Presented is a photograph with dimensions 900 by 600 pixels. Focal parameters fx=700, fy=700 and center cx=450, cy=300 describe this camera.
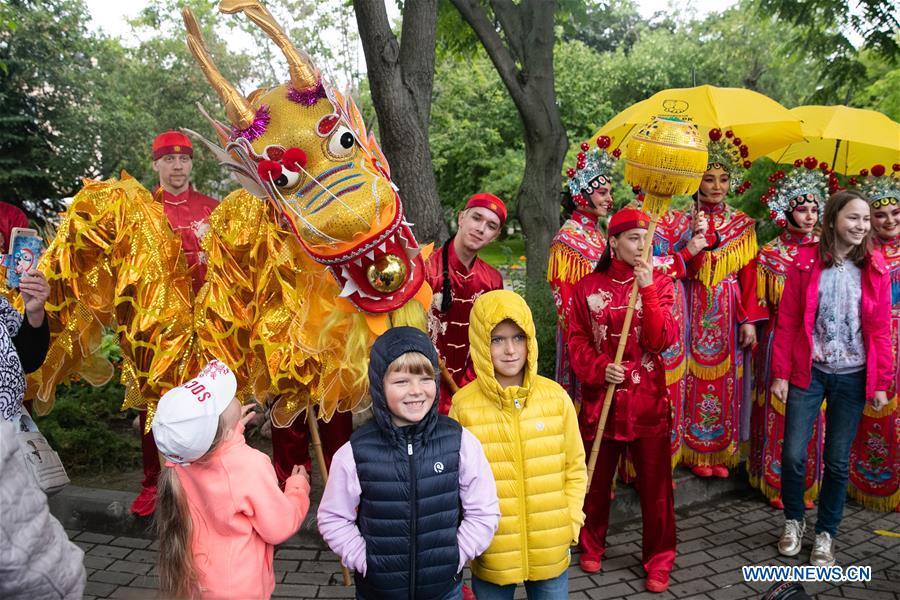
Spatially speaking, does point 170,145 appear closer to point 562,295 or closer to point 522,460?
point 562,295

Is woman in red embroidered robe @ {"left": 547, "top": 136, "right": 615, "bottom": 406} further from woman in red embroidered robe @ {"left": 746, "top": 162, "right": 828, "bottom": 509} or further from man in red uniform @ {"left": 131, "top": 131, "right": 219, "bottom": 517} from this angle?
man in red uniform @ {"left": 131, "top": 131, "right": 219, "bottom": 517}

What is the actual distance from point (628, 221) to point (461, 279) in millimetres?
908

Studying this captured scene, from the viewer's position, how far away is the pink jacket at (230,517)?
2.28m

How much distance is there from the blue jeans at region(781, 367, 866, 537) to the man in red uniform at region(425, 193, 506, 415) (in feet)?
5.89

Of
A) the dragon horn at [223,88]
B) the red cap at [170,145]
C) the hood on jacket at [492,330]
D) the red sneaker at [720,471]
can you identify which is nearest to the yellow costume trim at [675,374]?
the red sneaker at [720,471]

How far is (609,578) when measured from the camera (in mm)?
3775

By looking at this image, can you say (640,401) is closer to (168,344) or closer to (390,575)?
(390,575)

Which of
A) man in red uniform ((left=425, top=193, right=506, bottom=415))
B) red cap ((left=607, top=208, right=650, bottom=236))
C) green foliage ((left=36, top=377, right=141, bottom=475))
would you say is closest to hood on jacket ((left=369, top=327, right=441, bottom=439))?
man in red uniform ((left=425, top=193, right=506, bottom=415))

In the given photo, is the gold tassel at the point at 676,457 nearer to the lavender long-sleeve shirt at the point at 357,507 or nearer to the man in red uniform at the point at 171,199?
the lavender long-sleeve shirt at the point at 357,507

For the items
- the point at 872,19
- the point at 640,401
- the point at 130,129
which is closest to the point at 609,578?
the point at 640,401

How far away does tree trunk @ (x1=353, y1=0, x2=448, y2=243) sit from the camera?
5074 millimetres

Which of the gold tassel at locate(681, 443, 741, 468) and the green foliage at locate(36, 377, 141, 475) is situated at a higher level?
the green foliage at locate(36, 377, 141, 475)

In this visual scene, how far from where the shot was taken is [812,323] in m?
3.77

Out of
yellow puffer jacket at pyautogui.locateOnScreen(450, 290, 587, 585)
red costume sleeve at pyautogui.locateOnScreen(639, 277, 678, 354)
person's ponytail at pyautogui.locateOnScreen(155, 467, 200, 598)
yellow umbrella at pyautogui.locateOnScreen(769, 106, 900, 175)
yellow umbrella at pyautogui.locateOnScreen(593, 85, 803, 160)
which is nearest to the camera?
person's ponytail at pyautogui.locateOnScreen(155, 467, 200, 598)
